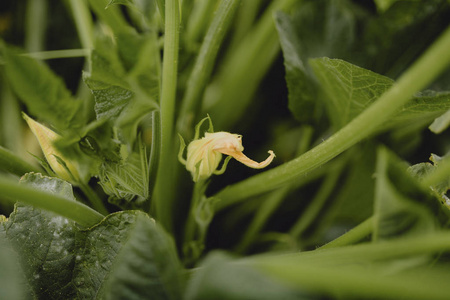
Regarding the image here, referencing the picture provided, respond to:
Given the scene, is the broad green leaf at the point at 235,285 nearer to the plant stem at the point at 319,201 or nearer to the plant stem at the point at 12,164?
the plant stem at the point at 12,164

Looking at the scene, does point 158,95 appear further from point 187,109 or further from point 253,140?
point 253,140

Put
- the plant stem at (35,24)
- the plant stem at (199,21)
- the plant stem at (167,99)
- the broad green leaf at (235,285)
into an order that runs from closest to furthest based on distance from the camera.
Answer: the broad green leaf at (235,285), the plant stem at (167,99), the plant stem at (199,21), the plant stem at (35,24)

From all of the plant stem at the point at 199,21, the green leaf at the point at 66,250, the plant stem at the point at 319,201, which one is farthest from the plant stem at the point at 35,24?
the plant stem at the point at 319,201

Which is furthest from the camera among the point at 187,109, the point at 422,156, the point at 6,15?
the point at 6,15

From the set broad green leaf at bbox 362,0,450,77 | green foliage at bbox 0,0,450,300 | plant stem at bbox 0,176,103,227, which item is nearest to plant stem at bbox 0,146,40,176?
green foliage at bbox 0,0,450,300

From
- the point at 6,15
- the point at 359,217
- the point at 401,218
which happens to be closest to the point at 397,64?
the point at 359,217

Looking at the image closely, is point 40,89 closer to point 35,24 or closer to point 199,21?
point 199,21

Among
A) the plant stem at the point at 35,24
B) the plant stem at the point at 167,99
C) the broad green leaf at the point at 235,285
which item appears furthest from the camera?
the plant stem at the point at 35,24
